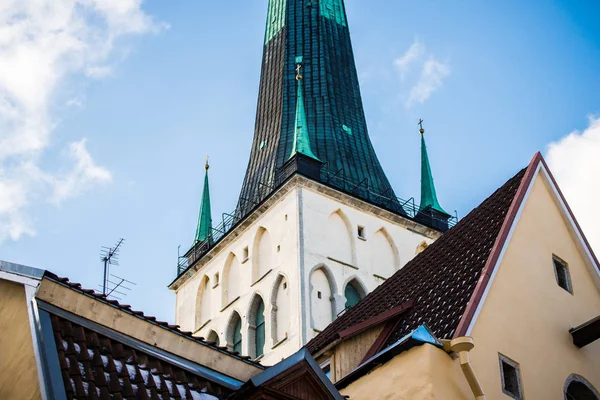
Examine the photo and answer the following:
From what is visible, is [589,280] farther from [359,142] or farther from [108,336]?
[359,142]

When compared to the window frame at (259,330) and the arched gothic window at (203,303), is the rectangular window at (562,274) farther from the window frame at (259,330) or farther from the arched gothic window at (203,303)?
the arched gothic window at (203,303)

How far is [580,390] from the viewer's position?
47.4 ft

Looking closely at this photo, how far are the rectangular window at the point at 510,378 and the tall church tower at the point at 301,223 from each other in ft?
74.5

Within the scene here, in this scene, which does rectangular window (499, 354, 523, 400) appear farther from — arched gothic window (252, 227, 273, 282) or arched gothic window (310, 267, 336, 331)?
arched gothic window (252, 227, 273, 282)

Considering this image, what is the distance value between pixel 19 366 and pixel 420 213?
35.4 meters

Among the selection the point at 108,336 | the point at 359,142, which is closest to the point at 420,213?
the point at 359,142

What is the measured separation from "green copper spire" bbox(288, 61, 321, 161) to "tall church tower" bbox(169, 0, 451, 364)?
0.06 meters

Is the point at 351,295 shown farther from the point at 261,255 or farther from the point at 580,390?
the point at 580,390

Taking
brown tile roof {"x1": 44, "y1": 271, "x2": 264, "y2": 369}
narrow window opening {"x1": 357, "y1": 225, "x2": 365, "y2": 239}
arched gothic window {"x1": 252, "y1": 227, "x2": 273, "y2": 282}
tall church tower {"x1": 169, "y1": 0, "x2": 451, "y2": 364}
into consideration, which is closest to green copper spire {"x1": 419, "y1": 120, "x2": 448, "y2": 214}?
tall church tower {"x1": 169, "y1": 0, "x2": 451, "y2": 364}

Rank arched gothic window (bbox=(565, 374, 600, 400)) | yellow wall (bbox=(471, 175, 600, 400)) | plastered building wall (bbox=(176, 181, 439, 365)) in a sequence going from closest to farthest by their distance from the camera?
yellow wall (bbox=(471, 175, 600, 400)) → arched gothic window (bbox=(565, 374, 600, 400)) → plastered building wall (bbox=(176, 181, 439, 365))

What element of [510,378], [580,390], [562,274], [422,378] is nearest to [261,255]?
[562,274]

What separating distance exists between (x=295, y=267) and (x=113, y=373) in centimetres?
2896

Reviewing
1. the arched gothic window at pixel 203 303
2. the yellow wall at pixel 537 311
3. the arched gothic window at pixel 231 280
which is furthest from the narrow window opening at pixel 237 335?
the yellow wall at pixel 537 311

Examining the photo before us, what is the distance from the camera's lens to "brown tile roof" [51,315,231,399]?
30.7 feet
